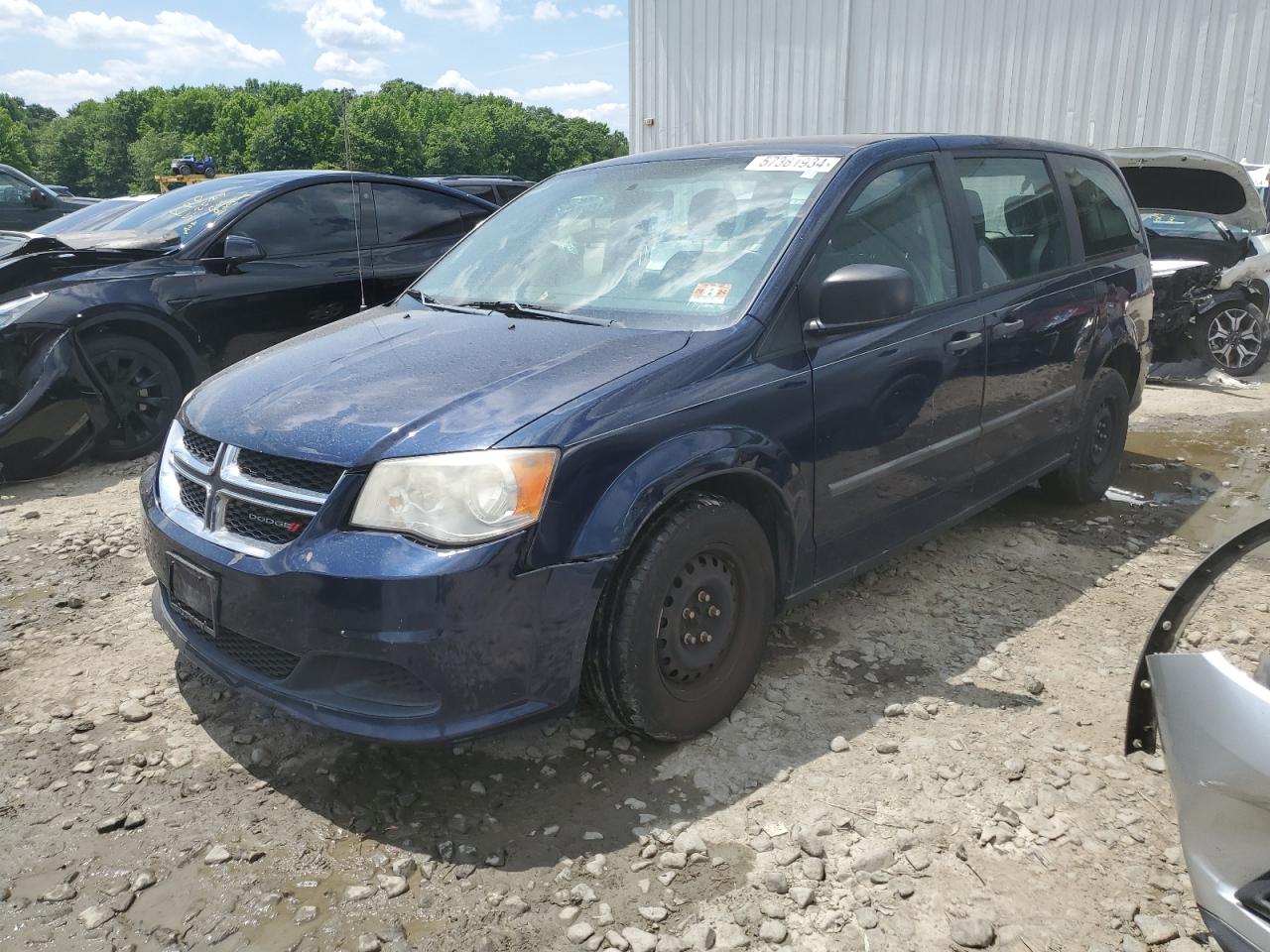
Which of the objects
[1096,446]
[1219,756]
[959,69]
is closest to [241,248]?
[1096,446]

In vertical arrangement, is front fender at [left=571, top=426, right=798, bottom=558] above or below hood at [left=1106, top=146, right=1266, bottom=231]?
below

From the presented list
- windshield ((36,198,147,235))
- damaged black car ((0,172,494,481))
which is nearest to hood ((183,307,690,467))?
damaged black car ((0,172,494,481))

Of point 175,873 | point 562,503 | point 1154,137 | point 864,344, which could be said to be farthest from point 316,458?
point 1154,137

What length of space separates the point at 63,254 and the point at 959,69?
11768 millimetres

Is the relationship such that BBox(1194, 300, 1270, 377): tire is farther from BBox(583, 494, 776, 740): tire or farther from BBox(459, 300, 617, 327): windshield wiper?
BBox(459, 300, 617, 327): windshield wiper

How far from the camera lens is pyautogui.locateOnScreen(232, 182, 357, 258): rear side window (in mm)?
5926

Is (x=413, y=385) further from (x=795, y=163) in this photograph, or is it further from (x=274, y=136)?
(x=274, y=136)

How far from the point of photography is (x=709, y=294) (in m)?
2.91

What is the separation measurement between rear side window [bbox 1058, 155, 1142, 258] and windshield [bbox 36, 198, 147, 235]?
5.72 meters

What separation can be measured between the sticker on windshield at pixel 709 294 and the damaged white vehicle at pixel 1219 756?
1.49 meters

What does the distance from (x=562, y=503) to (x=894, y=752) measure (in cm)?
127

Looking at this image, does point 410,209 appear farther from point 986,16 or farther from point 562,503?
point 986,16

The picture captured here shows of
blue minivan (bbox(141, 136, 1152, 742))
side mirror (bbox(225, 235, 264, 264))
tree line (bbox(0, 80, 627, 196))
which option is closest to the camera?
blue minivan (bbox(141, 136, 1152, 742))

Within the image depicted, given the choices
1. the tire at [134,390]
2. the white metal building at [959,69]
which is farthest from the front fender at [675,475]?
the white metal building at [959,69]
